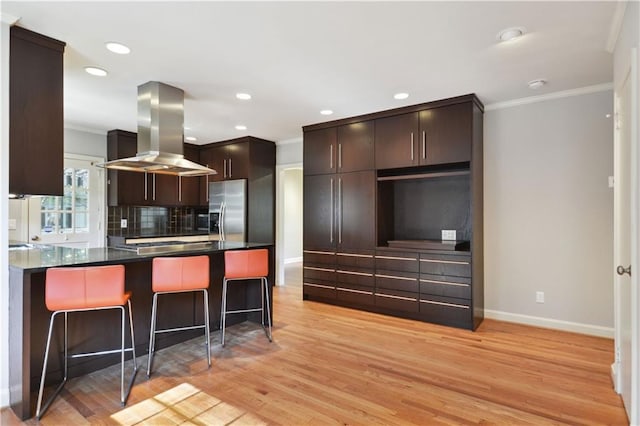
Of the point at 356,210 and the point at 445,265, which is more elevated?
the point at 356,210

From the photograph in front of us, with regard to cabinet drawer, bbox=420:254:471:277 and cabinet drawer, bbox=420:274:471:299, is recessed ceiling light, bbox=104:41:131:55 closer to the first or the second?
cabinet drawer, bbox=420:254:471:277

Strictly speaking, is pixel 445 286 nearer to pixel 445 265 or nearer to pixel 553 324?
pixel 445 265

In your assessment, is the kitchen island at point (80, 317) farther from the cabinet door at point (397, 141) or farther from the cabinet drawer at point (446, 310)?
the cabinet door at point (397, 141)

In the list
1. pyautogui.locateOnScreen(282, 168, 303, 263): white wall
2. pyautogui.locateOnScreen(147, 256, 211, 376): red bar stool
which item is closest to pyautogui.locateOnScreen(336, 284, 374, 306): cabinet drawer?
pyautogui.locateOnScreen(147, 256, 211, 376): red bar stool

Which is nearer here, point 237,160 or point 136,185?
point 136,185

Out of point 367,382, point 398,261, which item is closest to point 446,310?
point 398,261

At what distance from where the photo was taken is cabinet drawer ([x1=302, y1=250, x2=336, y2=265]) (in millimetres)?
4855

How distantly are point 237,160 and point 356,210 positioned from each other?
99.4 inches

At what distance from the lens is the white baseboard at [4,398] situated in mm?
2217

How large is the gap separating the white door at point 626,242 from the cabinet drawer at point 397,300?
1941 mm

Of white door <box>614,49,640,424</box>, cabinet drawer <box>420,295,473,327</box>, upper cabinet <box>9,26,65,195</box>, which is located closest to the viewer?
white door <box>614,49,640,424</box>

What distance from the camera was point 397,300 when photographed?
14.0 ft

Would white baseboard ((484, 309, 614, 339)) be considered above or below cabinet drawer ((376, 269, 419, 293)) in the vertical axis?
below

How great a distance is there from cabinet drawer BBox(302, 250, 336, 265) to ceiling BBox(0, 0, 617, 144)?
201 cm
